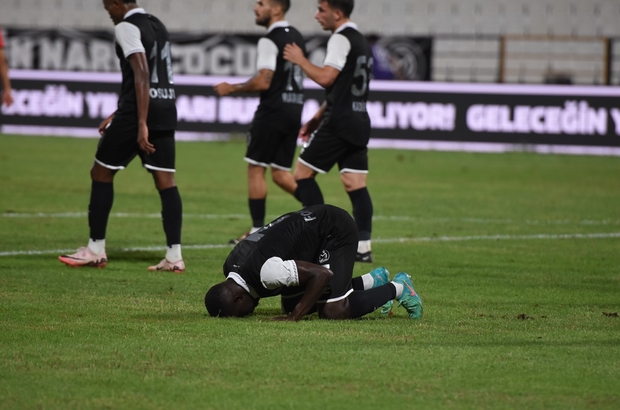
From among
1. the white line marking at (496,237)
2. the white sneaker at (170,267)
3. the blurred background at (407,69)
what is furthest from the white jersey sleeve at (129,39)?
the blurred background at (407,69)

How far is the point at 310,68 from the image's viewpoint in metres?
8.11

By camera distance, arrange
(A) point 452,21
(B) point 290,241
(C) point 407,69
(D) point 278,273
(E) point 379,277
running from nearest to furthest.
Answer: (D) point 278,273 → (B) point 290,241 → (E) point 379,277 → (C) point 407,69 → (A) point 452,21

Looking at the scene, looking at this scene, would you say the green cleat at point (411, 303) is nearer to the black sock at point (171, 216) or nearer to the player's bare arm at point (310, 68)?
the black sock at point (171, 216)

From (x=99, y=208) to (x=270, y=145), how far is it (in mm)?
2145

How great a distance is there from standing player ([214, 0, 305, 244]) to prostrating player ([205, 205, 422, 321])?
346 cm

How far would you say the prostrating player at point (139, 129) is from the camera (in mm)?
7574

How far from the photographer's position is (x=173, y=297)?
652 centimetres

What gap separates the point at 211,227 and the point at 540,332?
5214mm

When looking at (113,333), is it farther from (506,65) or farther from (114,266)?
(506,65)

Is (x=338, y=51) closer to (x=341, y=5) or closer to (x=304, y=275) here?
(x=341, y=5)

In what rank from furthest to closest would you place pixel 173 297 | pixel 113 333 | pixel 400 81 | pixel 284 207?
pixel 400 81, pixel 284 207, pixel 173 297, pixel 113 333

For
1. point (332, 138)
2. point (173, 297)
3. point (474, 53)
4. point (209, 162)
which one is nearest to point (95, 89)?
point (209, 162)

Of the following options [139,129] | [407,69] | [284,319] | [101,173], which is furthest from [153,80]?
[407,69]

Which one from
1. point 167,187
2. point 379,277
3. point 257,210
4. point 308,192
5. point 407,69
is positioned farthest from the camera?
point 407,69
